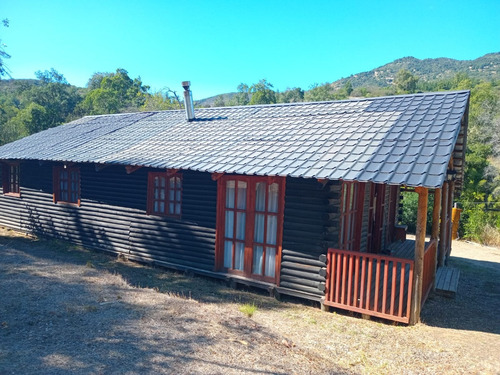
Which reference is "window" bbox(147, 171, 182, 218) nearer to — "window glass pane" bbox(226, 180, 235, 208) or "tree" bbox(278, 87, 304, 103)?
"window glass pane" bbox(226, 180, 235, 208)

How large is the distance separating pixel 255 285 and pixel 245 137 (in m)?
3.27

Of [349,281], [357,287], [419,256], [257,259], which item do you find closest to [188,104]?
[257,259]

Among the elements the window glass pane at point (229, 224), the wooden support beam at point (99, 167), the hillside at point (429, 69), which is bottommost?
the window glass pane at point (229, 224)

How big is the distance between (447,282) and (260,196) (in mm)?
4401

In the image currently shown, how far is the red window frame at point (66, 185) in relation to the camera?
35.3ft

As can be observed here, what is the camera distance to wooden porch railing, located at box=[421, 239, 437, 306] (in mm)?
6720

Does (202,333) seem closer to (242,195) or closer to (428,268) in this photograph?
(242,195)

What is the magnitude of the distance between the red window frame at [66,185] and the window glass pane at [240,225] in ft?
17.6

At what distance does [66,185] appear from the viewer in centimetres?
1105

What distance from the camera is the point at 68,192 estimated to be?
11.0m

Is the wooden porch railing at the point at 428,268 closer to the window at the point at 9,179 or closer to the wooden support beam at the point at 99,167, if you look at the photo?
the wooden support beam at the point at 99,167

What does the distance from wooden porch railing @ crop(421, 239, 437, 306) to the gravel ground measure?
0.32 m

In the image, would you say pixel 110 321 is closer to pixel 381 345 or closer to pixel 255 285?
pixel 255 285

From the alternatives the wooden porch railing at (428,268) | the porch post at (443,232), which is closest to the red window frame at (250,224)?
the wooden porch railing at (428,268)
